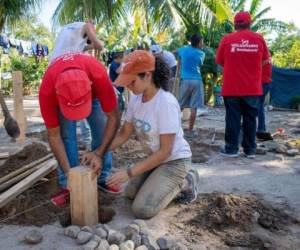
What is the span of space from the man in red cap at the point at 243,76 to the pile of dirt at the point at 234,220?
191 centimetres

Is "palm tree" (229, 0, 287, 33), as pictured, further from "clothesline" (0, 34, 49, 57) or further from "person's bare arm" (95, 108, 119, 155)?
"person's bare arm" (95, 108, 119, 155)

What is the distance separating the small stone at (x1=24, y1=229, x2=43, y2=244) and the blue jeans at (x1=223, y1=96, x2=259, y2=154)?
3.11 metres

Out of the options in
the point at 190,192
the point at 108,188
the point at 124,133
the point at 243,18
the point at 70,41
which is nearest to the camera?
the point at 124,133

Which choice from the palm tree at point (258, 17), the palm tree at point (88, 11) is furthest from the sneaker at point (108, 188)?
the palm tree at point (258, 17)

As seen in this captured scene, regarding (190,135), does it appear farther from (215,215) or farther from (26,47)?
(26,47)

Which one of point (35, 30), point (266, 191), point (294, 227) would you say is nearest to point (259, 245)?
Answer: point (294, 227)

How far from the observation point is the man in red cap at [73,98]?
2.48m

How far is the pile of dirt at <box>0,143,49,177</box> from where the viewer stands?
428 centimetres

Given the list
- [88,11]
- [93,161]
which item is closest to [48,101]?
[93,161]

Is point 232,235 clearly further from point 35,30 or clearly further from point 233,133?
point 35,30

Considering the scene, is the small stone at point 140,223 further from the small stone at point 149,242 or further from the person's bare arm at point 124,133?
the person's bare arm at point 124,133

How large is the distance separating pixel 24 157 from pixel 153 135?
78.8 inches

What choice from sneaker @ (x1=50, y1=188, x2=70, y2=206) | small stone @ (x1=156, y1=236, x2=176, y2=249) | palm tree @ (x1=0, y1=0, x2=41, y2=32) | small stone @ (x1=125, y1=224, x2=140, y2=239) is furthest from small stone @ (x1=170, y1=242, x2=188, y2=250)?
palm tree @ (x1=0, y1=0, x2=41, y2=32)

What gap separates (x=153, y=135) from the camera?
313cm
